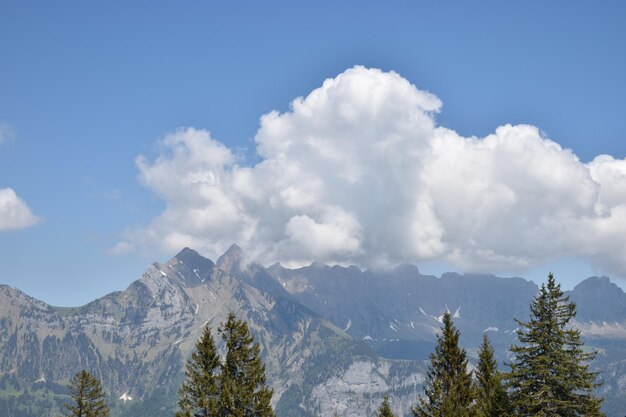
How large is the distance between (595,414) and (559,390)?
8.80 feet

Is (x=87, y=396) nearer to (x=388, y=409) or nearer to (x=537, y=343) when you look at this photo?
(x=388, y=409)

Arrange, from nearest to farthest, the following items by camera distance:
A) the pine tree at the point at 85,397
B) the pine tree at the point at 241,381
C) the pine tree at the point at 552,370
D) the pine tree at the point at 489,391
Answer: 1. the pine tree at the point at 552,370
2. the pine tree at the point at 489,391
3. the pine tree at the point at 241,381
4. the pine tree at the point at 85,397

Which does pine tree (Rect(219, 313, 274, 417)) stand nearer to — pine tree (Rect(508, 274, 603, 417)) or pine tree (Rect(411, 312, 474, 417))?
pine tree (Rect(411, 312, 474, 417))

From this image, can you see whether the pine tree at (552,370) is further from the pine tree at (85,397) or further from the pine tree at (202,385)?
the pine tree at (85,397)

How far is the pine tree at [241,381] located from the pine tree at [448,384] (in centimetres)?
1242

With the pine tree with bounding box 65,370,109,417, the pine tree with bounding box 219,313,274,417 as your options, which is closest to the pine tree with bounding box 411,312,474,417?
the pine tree with bounding box 219,313,274,417

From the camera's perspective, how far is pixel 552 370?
44750mm

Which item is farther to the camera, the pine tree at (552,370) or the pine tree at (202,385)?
the pine tree at (202,385)

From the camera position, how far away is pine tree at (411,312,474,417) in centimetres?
5169

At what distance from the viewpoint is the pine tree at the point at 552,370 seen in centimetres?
4409

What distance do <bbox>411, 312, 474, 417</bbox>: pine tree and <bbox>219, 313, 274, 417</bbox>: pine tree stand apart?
12.4 m

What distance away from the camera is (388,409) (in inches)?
3157

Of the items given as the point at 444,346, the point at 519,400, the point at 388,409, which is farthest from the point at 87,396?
the point at 519,400

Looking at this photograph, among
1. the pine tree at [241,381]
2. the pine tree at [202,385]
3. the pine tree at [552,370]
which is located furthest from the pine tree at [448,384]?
the pine tree at [202,385]
